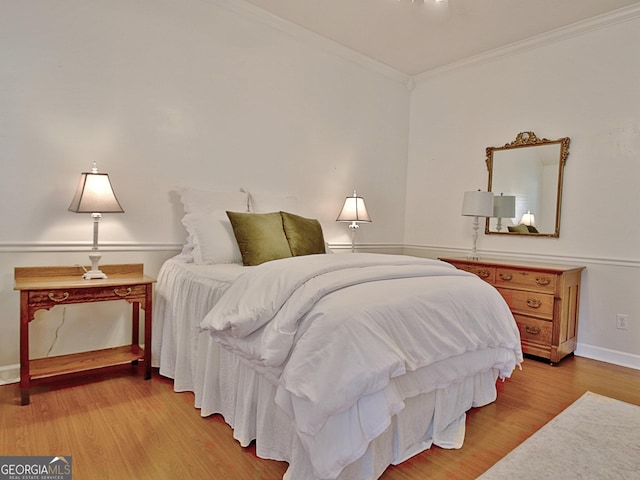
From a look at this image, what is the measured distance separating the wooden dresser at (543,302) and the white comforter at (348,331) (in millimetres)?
1163

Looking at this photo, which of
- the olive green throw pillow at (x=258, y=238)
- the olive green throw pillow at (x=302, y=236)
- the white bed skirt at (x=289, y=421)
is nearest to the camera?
the white bed skirt at (x=289, y=421)

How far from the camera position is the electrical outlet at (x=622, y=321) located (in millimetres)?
3173

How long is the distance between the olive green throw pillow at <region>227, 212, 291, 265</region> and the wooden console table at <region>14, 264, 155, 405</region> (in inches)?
24.6

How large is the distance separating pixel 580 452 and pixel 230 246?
2.23m

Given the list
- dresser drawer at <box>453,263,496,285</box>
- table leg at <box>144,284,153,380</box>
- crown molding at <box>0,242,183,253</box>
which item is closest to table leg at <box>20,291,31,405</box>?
crown molding at <box>0,242,183,253</box>

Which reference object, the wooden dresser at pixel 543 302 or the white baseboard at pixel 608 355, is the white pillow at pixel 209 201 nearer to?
the wooden dresser at pixel 543 302

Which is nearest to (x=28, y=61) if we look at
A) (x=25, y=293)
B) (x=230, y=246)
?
(x=25, y=293)

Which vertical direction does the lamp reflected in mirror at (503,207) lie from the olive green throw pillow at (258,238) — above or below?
above

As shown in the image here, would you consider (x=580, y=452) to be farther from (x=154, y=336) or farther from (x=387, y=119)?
(x=387, y=119)

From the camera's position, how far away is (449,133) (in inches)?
174

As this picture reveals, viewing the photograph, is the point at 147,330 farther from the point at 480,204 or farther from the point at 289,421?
the point at 480,204

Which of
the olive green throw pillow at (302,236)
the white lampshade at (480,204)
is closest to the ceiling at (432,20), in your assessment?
the white lampshade at (480,204)

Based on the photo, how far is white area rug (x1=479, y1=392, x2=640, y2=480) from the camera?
66.7 inches

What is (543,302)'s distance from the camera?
10.4 feet
